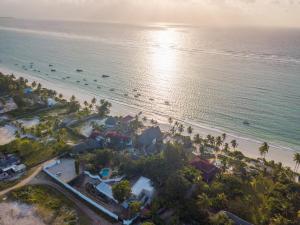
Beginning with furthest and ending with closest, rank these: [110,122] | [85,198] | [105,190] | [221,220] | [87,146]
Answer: [110,122]
[87,146]
[105,190]
[85,198]
[221,220]

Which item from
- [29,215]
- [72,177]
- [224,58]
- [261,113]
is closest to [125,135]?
[72,177]

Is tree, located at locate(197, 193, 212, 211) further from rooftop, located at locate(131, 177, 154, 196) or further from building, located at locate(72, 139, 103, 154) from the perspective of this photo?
building, located at locate(72, 139, 103, 154)

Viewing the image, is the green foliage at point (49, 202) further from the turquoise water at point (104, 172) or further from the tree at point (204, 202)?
the tree at point (204, 202)

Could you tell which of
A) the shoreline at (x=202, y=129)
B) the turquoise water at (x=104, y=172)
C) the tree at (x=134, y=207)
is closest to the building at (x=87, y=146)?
the turquoise water at (x=104, y=172)

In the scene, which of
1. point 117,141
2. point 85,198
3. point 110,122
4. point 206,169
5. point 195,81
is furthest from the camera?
point 195,81

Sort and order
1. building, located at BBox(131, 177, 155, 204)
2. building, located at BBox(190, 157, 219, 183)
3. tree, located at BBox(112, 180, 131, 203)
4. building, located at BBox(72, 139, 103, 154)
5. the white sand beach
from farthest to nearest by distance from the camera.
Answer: the white sand beach → building, located at BBox(72, 139, 103, 154) → building, located at BBox(190, 157, 219, 183) → building, located at BBox(131, 177, 155, 204) → tree, located at BBox(112, 180, 131, 203)

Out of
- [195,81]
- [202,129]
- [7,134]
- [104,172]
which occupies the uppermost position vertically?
[195,81]

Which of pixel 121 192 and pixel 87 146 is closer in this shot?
pixel 121 192

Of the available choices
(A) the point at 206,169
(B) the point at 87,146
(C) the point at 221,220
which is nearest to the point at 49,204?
(B) the point at 87,146

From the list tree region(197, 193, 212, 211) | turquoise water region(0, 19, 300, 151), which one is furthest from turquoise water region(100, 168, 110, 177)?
turquoise water region(0, 19, 300, 151)

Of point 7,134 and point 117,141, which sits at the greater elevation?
point 117,141

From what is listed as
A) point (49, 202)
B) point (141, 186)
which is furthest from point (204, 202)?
point (49, 202)

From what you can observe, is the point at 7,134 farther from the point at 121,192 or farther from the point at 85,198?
the point at 121,192
